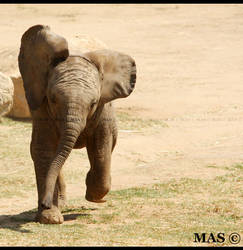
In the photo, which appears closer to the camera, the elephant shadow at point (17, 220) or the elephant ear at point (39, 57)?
the elephant shadow at point (17, 220)

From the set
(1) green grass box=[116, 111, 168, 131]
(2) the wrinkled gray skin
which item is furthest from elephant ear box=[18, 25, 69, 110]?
(1) green grass box=[116, 111, 168, 131]

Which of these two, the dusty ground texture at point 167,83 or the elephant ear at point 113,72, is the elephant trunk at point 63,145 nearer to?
the elephant ear at point 113,72

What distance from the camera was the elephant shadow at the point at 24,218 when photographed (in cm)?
884

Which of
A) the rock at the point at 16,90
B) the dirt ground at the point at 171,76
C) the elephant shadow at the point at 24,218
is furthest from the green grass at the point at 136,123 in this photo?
the elephant shadow at the point at 24,218

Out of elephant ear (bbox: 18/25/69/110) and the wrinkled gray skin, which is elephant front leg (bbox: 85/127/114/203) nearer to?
the wrinkled gray skin

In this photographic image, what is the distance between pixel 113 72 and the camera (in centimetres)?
950

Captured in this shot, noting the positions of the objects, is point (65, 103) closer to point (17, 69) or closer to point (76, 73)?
point (76, 73)

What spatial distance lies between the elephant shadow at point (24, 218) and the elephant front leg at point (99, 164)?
11.5 inches

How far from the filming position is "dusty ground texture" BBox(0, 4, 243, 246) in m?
13.6

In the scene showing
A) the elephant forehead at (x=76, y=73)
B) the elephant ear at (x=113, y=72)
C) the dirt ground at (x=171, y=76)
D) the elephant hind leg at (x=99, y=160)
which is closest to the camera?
the elephant forehead at (x=76, y=73)

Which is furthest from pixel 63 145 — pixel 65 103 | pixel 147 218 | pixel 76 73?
pixel 147 218

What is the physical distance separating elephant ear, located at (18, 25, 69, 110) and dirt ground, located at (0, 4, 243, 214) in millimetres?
2532

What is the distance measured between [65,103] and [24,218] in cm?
174

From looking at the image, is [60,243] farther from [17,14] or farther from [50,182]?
[17,14]
